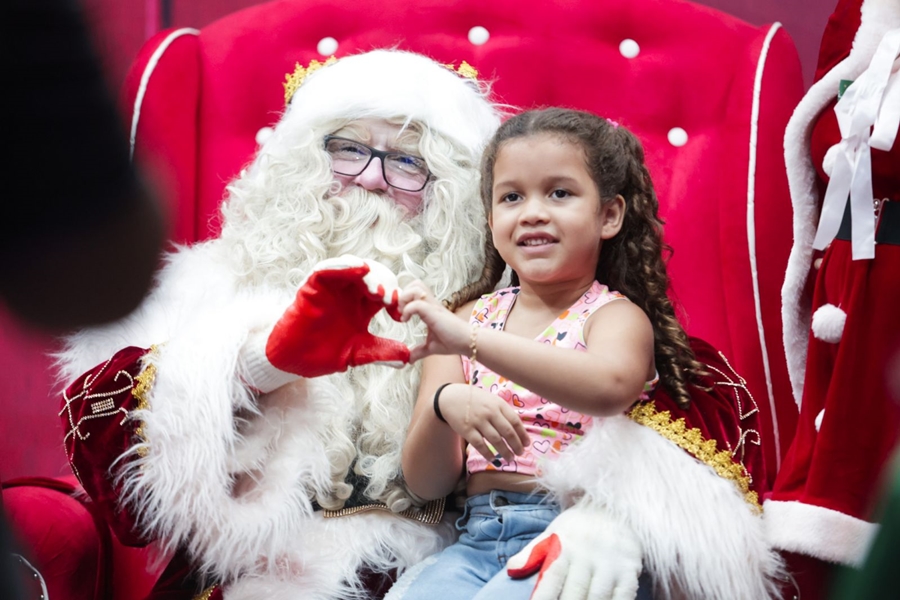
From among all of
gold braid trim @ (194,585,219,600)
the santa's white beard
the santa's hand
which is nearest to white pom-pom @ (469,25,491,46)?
the santa's white beard

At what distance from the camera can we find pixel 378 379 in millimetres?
1877

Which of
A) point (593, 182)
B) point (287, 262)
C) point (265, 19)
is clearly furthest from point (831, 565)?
point (265, 19)

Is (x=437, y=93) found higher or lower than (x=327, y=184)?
higher

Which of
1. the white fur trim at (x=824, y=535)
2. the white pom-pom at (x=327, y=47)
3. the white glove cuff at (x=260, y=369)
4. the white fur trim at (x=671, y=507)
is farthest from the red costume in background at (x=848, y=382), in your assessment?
the white pom-pom at (x=327, y=47)

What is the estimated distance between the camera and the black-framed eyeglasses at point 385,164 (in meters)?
2.02

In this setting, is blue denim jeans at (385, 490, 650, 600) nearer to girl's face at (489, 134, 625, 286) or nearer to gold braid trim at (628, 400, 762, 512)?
gold braid trim at (628, 400, 762, 512)

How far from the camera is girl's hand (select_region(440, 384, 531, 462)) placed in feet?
4.68

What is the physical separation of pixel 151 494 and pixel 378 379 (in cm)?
46

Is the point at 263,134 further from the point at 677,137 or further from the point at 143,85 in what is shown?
the point at 677,137

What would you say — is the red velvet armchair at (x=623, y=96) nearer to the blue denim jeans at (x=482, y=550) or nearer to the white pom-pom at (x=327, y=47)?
the white pom-pom at (x=327, y=47)

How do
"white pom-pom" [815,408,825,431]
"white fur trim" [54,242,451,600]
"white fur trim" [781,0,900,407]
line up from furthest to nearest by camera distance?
"white fur trim" [781,0,900,407], "white pom-pom" [815,408,825,431], "white fur trim" [54,242,451,600]

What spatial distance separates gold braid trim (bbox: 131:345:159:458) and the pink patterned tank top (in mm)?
532

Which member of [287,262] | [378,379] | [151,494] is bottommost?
[151,494]

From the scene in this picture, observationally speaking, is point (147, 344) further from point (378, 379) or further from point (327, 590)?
point (327, 590)
